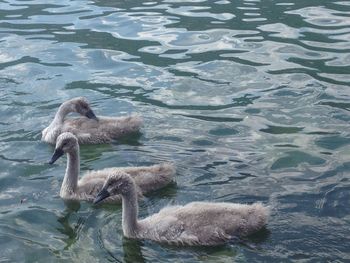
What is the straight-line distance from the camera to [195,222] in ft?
28.7

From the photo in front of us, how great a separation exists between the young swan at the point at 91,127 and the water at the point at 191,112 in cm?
18

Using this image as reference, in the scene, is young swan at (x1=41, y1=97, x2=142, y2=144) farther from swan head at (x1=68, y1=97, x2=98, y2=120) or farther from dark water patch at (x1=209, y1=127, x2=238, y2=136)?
dark water patch at (x1=209, y1=127, x2=238, y2=136)

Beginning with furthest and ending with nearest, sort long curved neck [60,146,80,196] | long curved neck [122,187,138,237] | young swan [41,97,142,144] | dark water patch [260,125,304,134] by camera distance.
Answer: young swan [41,97,142,144]
dark water patch [260,125,304,134]
long curved neck [60,146,80,196]
long curved neck [122,187,138,237]

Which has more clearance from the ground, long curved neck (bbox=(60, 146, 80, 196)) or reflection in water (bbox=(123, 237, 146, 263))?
long curved neck (bbox=(60, 146, 80, 196))

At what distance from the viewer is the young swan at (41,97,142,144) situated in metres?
11.8

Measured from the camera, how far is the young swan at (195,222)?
870 cm

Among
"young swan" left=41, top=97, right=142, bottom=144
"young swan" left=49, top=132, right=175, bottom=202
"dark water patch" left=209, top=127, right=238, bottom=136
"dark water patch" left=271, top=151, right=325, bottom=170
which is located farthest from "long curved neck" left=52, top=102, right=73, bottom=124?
"dark water patch" left=271, top=151, right=325, bottom=170

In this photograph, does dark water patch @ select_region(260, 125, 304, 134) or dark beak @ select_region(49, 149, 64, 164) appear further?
dark water patch @ select_region(260, 125, 304, 134)

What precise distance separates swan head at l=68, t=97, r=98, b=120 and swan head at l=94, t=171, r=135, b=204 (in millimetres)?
2880

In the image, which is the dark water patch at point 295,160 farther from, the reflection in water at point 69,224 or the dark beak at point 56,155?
the dark beak at point 56,155

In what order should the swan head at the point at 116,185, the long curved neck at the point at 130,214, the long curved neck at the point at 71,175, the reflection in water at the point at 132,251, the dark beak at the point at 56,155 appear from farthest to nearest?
the dark beak at the point at 56,155, the long curved neck at the point at 71,175, the swan head at the point at 116,185, the long curved neck at the point at 130,214, the reflection in water at the point at 132,251

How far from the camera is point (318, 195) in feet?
31.5

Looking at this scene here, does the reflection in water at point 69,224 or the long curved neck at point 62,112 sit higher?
the long curved neck at point 62,112

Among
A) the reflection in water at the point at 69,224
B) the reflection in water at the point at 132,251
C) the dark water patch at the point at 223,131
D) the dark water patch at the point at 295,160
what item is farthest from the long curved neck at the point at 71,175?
the dark water patch at the point at 295,160
